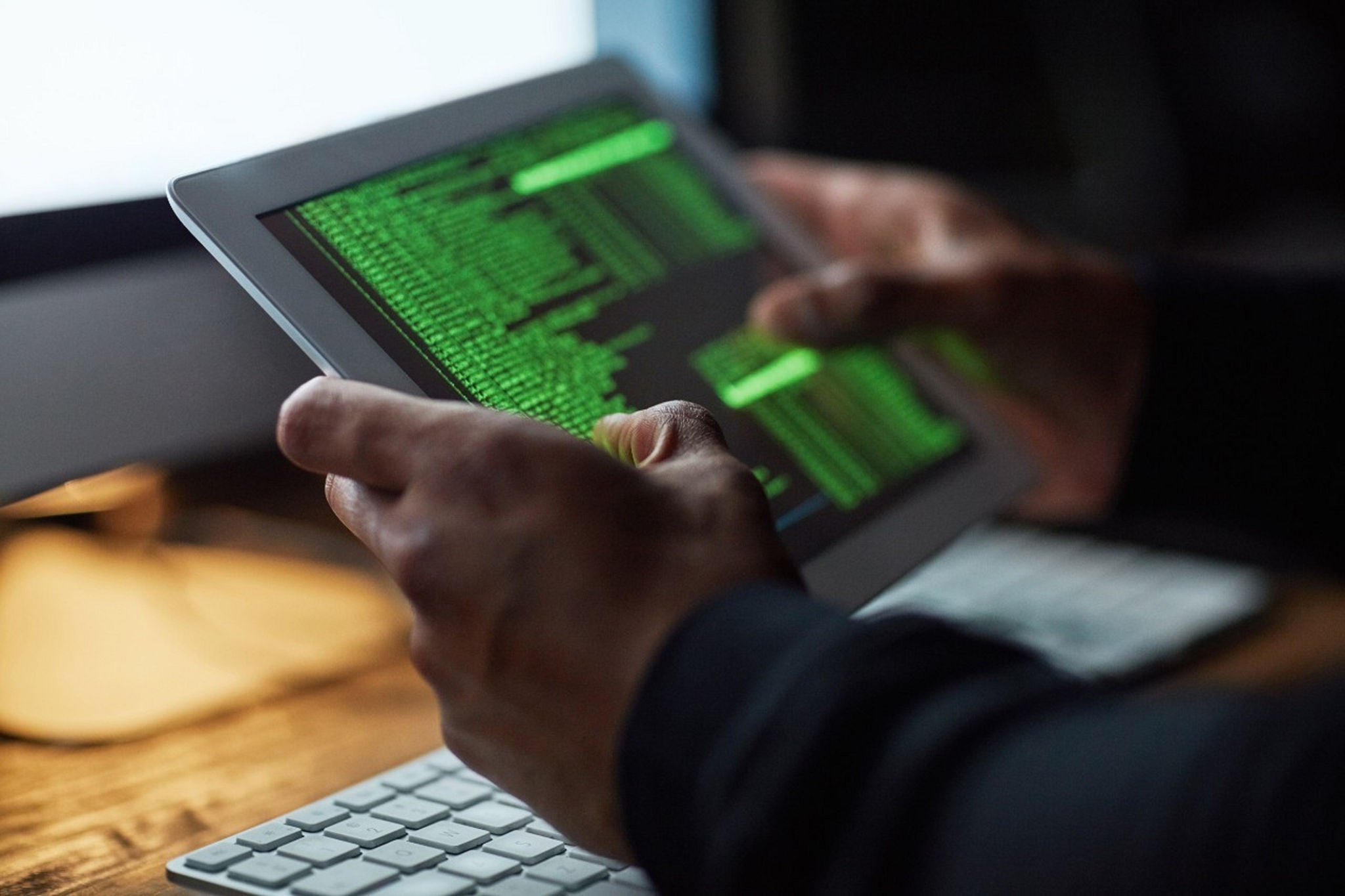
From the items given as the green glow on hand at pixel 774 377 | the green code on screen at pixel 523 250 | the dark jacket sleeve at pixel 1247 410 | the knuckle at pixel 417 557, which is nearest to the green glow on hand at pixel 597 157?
the green code on screen at pixel 523 250

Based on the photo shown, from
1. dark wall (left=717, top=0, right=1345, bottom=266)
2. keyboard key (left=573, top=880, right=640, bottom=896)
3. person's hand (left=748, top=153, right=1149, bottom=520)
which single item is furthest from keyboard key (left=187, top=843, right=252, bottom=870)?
Result: dark wall (left=717, top=0, right=1345, bottom=266)

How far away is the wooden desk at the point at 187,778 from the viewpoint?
0.41m

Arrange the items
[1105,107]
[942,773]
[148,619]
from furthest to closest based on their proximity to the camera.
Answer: [1105,107] < [148,619] < [942,773]

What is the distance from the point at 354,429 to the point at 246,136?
0.87 ft

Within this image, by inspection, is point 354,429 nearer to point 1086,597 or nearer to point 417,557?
point 417,557

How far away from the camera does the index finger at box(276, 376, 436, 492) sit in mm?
345

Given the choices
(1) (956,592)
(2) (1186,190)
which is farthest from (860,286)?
(2) (1186,190)

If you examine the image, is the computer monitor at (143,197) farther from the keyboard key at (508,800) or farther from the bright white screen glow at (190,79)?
the keyboard key at (508,800)

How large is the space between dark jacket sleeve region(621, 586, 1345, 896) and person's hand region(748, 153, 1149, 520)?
16.4 inches

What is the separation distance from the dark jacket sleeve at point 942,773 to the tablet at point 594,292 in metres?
0.16

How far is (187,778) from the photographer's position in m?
0.48

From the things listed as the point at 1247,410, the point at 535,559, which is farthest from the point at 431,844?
the point at 1247,410

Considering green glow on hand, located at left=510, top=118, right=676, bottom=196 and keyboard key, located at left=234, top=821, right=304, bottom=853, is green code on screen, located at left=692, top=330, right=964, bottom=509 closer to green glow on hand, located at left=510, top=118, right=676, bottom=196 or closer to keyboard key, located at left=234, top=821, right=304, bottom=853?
green glow on hand, located at left=510, top=118, right=676, bottom=196

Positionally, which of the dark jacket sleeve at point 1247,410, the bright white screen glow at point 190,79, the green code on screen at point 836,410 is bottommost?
the dark jacket sleeve at point 1247,410
